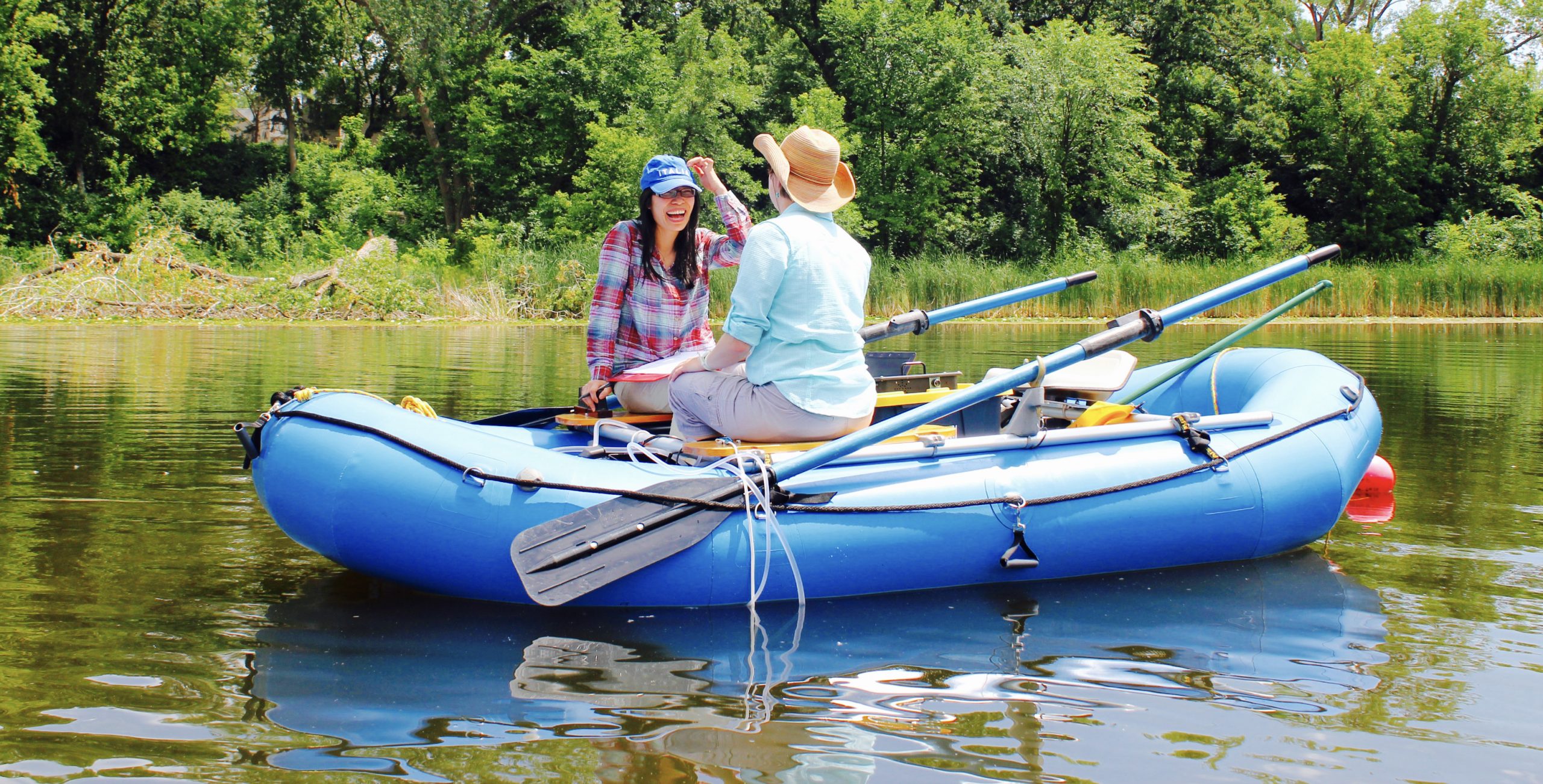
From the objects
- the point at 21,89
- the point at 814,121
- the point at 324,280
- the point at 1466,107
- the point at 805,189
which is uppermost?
the point at 1466,107

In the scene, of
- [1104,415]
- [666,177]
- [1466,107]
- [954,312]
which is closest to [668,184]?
[666,177]

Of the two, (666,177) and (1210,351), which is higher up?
(666,177)

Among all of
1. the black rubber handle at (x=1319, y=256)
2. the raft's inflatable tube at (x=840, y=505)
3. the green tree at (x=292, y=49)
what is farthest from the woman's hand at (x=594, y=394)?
the green tree at (x=292, y=49)

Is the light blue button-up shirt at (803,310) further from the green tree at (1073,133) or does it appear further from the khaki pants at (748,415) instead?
the green tree at (1073,133)

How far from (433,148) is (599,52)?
4.60 meters

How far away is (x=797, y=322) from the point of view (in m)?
3.62

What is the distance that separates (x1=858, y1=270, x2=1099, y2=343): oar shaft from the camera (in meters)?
5.05

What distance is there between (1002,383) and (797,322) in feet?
2.26

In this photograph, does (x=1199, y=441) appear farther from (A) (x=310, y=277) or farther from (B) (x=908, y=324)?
(A) (x=310, y=277)

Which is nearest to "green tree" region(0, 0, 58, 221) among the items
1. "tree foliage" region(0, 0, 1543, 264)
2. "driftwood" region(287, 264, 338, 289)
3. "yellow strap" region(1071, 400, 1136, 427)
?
"tree foliage" region(0, 0, 1543, 264)

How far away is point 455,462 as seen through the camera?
11.3ft

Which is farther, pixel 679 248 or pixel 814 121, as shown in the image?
pixel 814 121

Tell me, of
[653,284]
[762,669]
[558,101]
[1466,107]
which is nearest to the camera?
[762,669]

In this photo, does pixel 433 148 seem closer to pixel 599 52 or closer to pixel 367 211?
pixel 367 211
